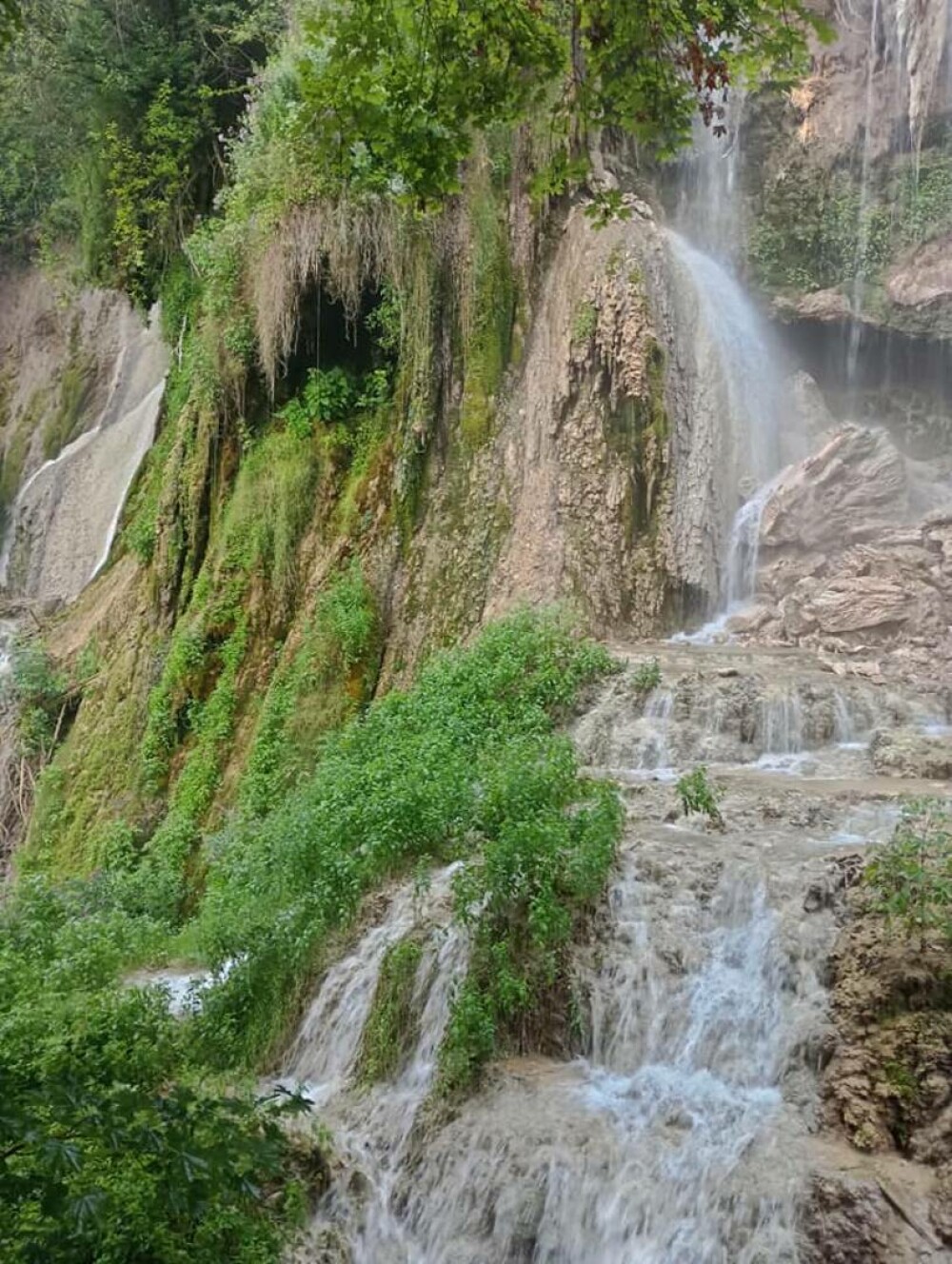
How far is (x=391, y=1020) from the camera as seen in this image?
5.82 meters

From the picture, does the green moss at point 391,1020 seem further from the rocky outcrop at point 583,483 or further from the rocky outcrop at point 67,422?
the rocky outcrop at point 67,422

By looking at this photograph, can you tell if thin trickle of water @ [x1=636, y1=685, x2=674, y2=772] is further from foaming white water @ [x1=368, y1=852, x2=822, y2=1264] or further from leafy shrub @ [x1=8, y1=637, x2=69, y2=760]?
leafy shrub @ [x1=8, y1=637, x2=69, y2=760]

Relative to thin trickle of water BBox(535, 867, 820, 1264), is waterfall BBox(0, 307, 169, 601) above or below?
above

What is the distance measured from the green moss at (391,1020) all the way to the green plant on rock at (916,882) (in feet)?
7.98

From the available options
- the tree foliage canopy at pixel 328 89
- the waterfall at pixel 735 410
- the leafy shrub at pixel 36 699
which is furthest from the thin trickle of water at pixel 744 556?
the leafy shrub at pixel 36 699

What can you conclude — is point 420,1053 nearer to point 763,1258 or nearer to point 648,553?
point 763,1258

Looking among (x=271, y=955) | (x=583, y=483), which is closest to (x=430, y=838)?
(x=271, y=955)

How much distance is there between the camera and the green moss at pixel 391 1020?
5699 mm

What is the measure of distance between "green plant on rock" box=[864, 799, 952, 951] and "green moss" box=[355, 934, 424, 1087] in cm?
243

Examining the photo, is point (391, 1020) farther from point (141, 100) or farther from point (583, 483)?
point (141, 100)

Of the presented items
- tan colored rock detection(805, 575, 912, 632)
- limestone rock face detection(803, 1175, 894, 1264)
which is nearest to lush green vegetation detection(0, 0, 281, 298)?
tan colored rock detection(805, 575, 912, 632)

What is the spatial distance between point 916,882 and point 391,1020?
2753mm

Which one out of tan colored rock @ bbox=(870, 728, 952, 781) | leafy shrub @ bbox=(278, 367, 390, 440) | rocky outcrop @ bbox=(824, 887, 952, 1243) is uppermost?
leafy shrub @ bbox=(278, 367, 390, 440)

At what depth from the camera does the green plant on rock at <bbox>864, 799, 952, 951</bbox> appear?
488 centimetres
